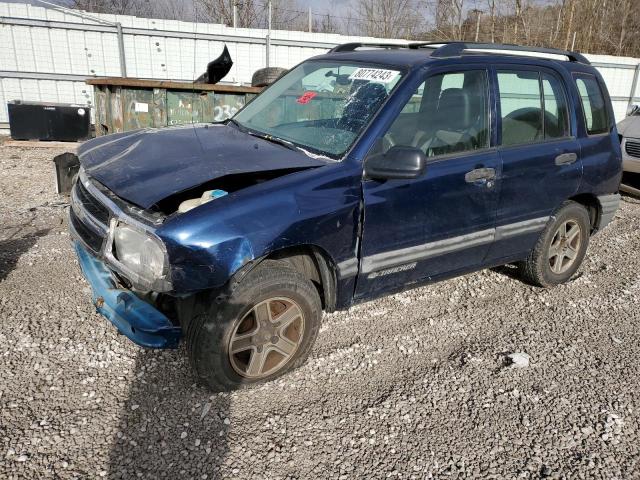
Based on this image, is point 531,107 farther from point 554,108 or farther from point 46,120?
point 46,120

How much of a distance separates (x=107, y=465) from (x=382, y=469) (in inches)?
51.2

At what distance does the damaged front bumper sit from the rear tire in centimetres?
302

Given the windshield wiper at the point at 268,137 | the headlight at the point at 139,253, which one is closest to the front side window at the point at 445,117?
the windshield wiper at the point at 268,137

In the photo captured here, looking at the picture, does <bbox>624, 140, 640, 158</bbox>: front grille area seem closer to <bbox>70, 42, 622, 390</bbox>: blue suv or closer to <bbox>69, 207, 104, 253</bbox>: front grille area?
<bbox>70, 42, 622, 390</bbox>: blue suv

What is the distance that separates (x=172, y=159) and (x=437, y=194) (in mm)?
1645

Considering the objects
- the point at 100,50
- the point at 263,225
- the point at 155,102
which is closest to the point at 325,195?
the point at 263,225

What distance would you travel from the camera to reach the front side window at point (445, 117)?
10.8 ft

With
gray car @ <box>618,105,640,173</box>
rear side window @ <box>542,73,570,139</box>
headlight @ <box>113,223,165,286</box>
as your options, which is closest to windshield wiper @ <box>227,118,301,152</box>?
headlight @ <box>113,223,165,286</box>

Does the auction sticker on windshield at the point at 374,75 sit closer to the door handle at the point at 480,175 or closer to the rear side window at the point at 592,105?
the door handle at the point at 480,175

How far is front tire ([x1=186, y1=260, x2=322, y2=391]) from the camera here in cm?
276

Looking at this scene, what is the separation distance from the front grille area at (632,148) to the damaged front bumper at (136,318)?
25.5 ft

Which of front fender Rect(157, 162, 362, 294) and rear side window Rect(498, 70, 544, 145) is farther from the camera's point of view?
rear side window Rect(498, 70, 544, 145)

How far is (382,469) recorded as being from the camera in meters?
2.54

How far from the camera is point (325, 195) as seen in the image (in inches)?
114
